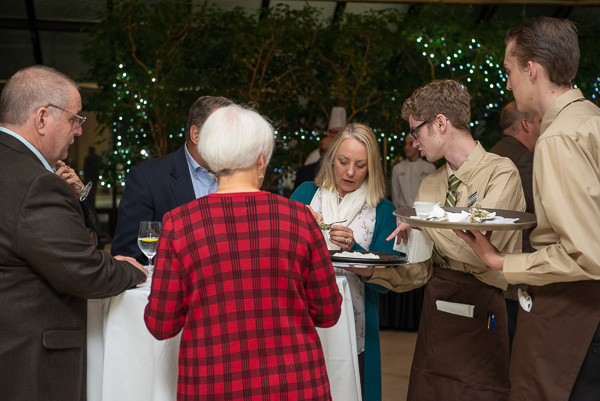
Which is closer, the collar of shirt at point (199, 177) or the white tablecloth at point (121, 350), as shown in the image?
the white tablecloth at point (121, 350)

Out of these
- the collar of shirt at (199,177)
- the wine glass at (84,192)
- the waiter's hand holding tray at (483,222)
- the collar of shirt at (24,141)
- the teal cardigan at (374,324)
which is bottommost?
the teal cardigan at (374,324)

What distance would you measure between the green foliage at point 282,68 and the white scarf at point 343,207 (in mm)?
4436

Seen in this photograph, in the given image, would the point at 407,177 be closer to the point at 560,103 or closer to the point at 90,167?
the point at 90,167

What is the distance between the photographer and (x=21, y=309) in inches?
69.4

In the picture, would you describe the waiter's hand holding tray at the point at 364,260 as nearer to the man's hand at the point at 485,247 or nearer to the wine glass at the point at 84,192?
the man's hand at the point at 485,247

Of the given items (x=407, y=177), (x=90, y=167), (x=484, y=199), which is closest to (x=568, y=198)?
(x=484, y=199)

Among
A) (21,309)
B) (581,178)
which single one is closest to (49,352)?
(21,309)

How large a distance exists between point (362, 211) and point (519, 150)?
50.8 inches

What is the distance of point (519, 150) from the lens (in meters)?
3.53

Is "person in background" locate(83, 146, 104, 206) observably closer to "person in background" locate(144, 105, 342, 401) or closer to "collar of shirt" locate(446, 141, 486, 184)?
"collar of shirt" locate(446, 141, 486, 184)

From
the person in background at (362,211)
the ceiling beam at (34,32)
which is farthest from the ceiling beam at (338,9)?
the person in background at (362,211)

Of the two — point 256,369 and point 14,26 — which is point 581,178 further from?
point 14,26

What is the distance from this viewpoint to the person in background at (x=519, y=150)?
344cm

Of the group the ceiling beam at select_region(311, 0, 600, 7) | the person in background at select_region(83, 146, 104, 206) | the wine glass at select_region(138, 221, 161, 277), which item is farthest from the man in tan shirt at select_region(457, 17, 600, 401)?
the person in background at select_region(83, 146, 104, 206)
